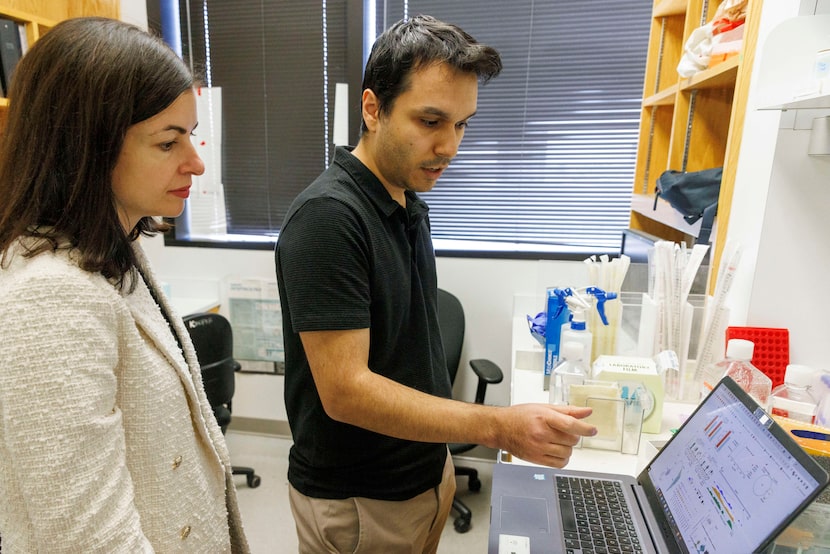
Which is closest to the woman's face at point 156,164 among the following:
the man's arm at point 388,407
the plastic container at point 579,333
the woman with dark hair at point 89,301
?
the woman with dark hair at point 89,301

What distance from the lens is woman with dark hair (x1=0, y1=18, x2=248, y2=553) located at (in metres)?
0.60

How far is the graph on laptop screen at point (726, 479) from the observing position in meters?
0.58

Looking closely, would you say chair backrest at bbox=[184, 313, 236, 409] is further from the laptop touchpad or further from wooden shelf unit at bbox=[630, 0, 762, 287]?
wooden shelf unit at bbox=[630, 0, 762, 287]

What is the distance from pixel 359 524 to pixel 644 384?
2.36 ft

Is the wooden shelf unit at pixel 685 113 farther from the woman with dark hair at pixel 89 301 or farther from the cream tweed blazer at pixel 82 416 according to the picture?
the cream tweed blazer at pixel 82 416

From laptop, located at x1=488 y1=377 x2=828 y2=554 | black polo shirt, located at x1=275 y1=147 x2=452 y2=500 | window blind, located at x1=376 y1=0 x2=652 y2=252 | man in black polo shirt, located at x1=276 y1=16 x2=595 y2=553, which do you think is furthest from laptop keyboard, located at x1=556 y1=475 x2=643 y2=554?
window blind, located at x1=376 y1=0 x2=652 y2=252

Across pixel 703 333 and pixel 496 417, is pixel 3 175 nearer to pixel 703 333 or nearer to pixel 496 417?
pixel 496 417

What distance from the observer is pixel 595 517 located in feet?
2.81

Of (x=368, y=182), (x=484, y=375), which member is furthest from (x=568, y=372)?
(x=484, y=375)

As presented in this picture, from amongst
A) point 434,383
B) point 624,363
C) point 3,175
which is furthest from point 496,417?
point 3,175

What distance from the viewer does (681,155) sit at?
6.21ft

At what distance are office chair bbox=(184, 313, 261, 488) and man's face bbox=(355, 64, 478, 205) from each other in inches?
54.2

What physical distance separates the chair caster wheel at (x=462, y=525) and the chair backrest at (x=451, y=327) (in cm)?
62

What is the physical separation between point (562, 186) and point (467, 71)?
1.71 m
